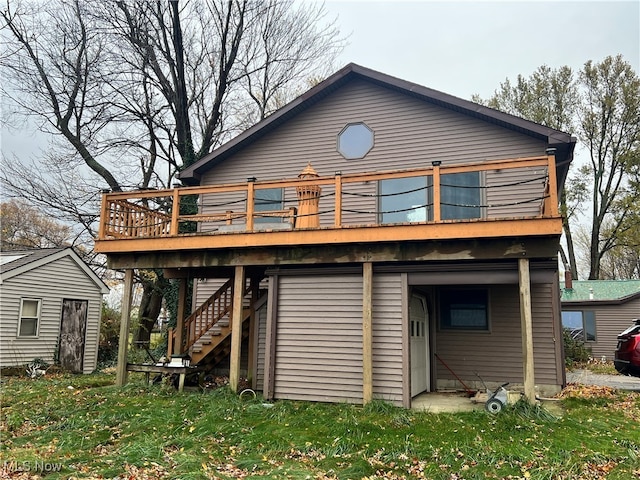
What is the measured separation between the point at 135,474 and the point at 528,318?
5.79m

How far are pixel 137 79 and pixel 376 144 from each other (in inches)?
486

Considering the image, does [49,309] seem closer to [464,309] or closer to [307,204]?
[307,204]

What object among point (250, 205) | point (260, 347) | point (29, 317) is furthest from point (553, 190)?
point (29, 317)

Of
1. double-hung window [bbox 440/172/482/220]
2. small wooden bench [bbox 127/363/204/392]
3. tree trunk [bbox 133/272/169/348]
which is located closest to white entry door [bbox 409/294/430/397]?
double-hung window [bbox 440/172/482/220]

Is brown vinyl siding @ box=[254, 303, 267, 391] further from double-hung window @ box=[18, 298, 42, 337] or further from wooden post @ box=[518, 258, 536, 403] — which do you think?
double-hung window @ box=[18, 298, 42, 337]

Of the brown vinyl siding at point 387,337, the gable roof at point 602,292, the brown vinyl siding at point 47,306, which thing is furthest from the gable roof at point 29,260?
the gable roof at point 602,292

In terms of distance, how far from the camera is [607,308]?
62.7 feet

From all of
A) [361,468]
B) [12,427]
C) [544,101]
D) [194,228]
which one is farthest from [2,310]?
[544,101]

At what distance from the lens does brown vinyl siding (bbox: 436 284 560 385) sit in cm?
959

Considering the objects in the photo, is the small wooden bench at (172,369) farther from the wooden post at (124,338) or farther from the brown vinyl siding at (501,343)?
the brown vinyl siding at (501,343)

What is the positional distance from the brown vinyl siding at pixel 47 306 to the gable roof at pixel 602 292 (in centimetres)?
1792

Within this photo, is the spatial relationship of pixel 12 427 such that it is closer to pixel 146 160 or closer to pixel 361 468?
pixel 361 468

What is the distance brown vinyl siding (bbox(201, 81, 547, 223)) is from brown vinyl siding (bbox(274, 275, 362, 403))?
2766 millimetres

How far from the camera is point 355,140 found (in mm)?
11719
